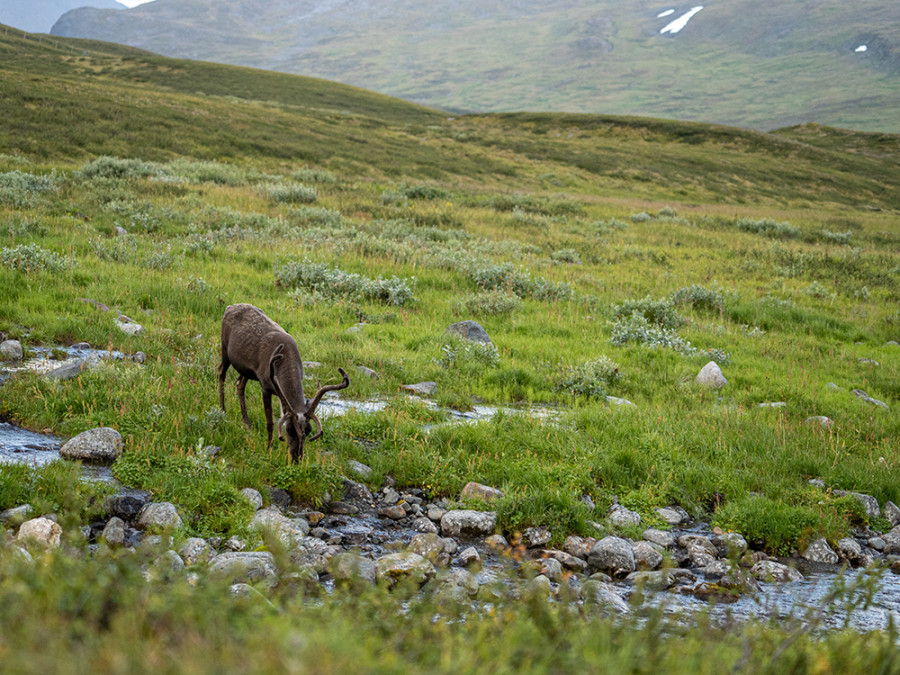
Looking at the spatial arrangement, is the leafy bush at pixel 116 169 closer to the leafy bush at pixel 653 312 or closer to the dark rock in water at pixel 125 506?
the leafy bush at pixel 653 312

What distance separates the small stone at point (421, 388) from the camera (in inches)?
350

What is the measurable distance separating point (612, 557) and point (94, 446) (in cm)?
506

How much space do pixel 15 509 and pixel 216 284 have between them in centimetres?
786

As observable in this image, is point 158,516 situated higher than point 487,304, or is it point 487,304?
point 487,304

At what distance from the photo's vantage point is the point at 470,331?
11227 mm

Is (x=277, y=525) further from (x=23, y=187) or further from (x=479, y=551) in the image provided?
(x=23, y=187)

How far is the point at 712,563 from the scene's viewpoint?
5.27 m

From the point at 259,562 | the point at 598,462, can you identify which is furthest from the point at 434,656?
the point at 598,462

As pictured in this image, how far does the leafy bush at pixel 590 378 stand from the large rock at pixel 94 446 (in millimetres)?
6181

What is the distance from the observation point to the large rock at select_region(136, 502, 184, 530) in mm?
4887

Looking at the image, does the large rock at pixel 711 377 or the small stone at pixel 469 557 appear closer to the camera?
the small stone at pixel 469 557

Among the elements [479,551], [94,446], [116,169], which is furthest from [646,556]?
[116,169]

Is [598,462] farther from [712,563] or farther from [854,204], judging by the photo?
[854,204]

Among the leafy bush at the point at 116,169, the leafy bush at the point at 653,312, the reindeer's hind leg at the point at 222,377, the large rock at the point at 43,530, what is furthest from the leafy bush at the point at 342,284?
the leafy bush at the point at 116,169
